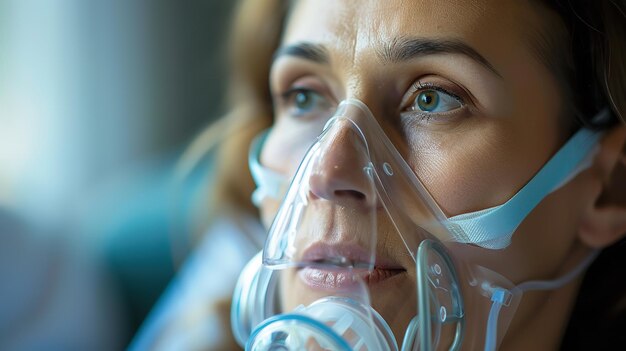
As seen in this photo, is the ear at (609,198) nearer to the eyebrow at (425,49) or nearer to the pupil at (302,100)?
the eyebrow at (425,49)

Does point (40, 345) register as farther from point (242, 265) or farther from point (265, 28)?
point (265, 28)

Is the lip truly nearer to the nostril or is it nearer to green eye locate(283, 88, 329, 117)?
the nostril

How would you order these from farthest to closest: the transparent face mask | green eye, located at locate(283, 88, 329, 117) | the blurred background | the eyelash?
the blurred background
green eye, located at locate(283, 88, 329, 117)
the eyelash
the transparent face mask

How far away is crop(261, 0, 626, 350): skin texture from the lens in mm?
1140

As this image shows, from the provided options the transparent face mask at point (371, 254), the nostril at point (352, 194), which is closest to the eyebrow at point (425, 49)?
the transparent face mask at point (371, 254)

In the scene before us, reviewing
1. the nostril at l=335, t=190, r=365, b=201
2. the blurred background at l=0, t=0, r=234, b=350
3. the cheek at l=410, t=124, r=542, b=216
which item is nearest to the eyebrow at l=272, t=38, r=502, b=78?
the cheek at l=410, t=124, r=542, b=216

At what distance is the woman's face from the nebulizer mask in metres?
0.01

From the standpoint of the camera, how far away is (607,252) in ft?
4.70

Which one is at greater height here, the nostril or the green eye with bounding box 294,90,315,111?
the nostril

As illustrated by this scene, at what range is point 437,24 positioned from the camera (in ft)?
3.76

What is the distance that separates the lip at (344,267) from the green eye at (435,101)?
274mm

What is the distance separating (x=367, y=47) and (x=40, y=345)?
1.07 metres

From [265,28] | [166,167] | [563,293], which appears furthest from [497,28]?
[166,167]

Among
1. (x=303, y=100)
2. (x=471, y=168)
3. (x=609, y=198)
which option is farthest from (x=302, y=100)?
(x=609, y=198)
